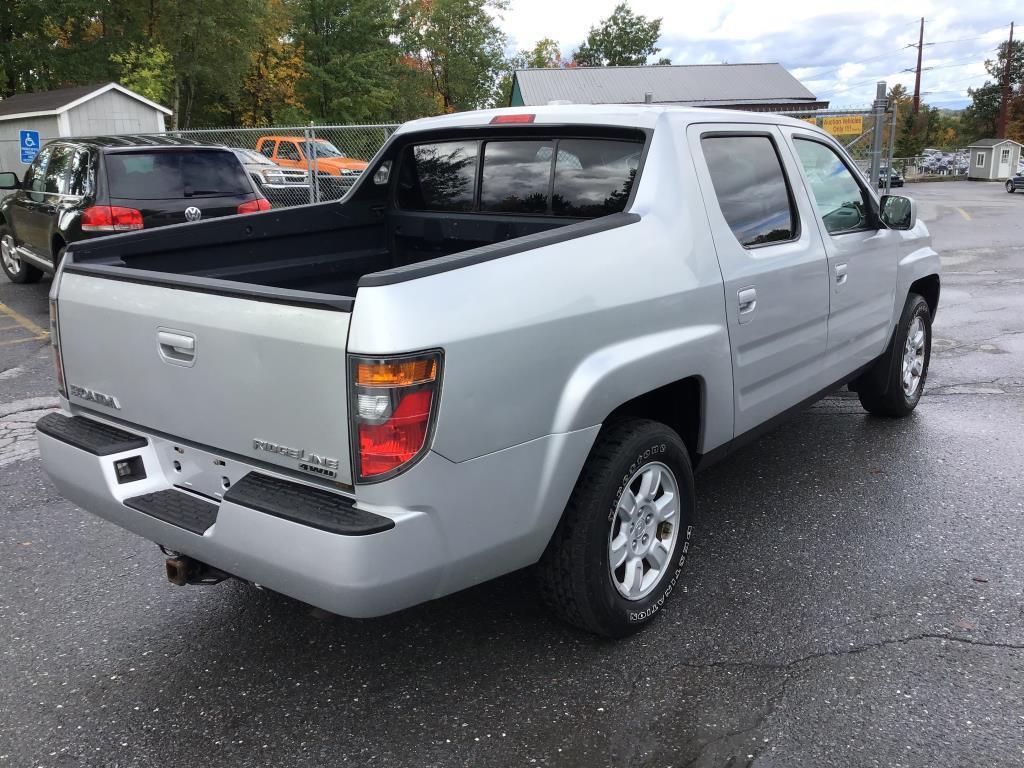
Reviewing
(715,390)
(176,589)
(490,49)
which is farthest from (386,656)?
(490,49)

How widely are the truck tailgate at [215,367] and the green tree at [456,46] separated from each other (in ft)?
192

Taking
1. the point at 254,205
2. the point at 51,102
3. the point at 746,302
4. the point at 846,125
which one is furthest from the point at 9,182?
the point at 51,102

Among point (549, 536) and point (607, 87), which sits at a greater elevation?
point (607, 87)

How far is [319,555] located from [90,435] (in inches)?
49.8

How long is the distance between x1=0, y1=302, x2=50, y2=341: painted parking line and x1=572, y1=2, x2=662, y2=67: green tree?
3270 inches

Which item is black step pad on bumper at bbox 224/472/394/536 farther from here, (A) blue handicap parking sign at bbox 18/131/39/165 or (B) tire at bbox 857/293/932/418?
(A) blue handicap parking sign at bbox 18/131/39/165

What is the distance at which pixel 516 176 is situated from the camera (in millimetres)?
3943

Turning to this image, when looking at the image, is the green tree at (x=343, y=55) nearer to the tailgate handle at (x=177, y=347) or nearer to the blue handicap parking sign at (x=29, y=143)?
the blue handicap parking sign at (x=29, y=143)

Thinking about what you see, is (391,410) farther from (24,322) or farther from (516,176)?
(24,322)

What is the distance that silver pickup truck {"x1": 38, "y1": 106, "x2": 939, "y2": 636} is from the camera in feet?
7.89

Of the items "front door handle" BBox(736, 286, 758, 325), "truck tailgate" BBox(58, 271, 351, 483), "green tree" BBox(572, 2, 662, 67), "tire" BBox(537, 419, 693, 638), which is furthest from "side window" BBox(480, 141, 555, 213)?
"green tree" BBox(572, 2, 662, 67)

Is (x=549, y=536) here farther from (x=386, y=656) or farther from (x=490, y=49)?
(x=490, y=49)

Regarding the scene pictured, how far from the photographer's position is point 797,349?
13.3 feet

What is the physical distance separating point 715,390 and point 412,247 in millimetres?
1804
